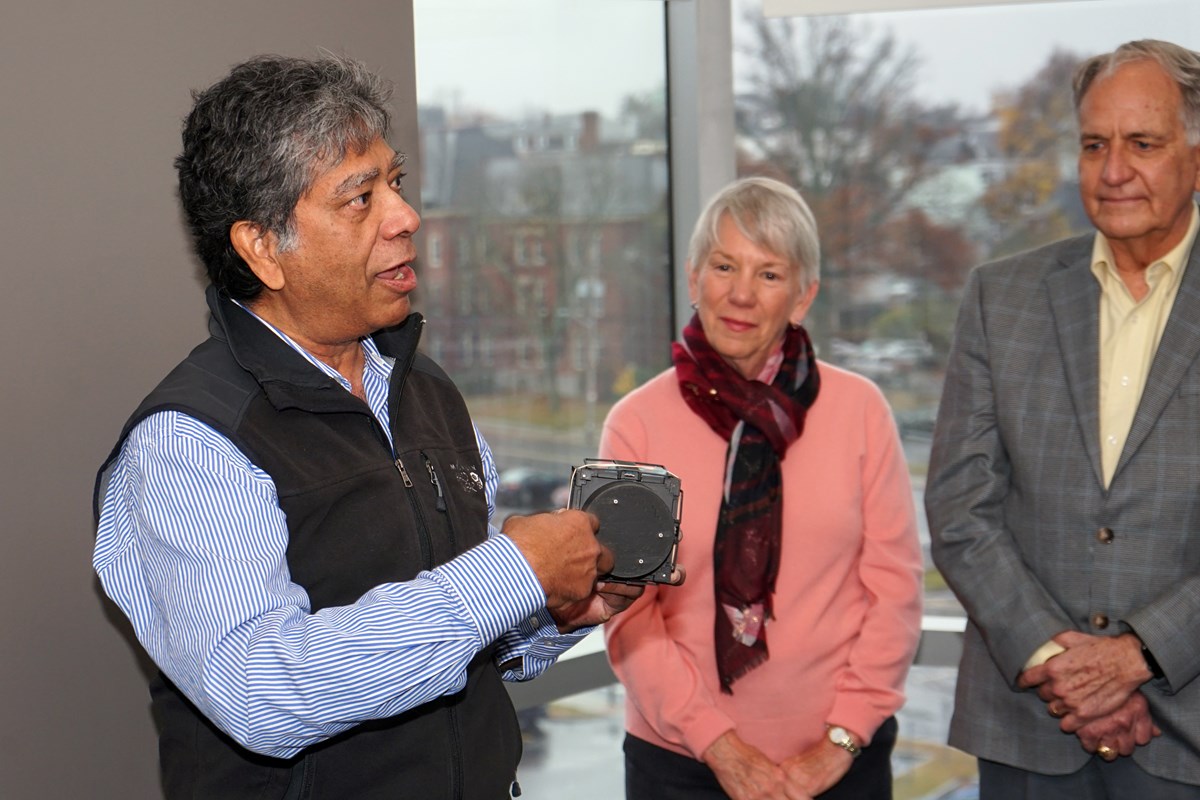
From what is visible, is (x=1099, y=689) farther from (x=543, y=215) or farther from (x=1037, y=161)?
(x=543, y=215)

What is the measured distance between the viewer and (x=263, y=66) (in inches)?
62.2

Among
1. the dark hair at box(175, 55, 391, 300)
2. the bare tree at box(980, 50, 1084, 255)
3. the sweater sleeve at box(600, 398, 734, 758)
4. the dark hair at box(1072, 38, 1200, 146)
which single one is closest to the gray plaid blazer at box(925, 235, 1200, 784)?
the dark hair at box(1072, 38, 1200, 146)

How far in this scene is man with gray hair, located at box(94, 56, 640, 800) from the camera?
138 centimetres

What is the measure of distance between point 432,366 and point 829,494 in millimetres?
982

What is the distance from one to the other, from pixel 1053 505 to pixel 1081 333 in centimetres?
34

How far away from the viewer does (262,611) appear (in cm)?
140

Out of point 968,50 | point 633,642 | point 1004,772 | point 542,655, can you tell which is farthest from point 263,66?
point 968,50

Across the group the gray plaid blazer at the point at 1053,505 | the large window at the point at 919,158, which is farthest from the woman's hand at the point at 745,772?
the large window at the point at 919,158

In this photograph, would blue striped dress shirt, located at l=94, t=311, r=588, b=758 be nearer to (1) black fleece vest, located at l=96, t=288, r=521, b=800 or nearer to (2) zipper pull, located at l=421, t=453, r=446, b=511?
(1) black fleece vest, located at l=96, t=288, r=521, b=800

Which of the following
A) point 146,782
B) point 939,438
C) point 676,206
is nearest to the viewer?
point 146,782

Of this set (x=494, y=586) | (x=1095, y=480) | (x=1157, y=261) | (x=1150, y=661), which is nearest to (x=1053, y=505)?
(x=1095, y=480)

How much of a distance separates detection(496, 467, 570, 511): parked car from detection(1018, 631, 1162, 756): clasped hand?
4.84ft

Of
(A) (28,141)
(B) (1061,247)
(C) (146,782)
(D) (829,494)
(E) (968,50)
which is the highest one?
(E) (968,50)

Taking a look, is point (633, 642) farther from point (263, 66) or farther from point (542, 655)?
point (263, 66)
